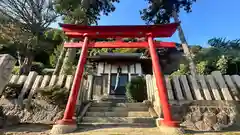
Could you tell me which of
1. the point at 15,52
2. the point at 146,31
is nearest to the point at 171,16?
the point at 146,31

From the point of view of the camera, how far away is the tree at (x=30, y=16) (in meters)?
13.7

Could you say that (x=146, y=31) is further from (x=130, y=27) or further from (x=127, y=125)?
(x=127, y=125)

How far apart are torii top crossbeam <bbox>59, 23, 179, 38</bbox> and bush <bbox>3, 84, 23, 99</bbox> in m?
2.49

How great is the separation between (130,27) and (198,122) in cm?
360

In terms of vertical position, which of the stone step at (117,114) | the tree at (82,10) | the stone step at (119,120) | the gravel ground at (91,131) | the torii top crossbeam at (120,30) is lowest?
the gravel ground at (91,131)

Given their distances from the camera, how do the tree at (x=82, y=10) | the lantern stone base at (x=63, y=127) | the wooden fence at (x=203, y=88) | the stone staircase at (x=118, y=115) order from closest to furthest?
the lantern stone base at (x=63, y=127), the stone staircase at (x=118, y=115), the wooden fence at (x=203, y=88), the tree at (x=82, y=10)

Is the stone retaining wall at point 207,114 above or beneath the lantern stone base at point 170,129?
above

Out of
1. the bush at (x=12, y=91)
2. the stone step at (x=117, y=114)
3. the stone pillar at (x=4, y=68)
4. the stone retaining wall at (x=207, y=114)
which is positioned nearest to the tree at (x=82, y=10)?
the bush at (x=12, y=91)

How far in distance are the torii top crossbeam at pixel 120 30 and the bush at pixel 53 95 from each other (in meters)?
1.94

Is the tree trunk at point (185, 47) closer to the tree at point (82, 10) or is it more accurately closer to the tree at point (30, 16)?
the tree at point (82, 10)

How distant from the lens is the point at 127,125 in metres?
5.55

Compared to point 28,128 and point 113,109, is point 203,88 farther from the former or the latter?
point 28,128

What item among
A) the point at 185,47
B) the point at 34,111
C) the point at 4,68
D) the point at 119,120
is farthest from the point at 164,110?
the point at 185,47

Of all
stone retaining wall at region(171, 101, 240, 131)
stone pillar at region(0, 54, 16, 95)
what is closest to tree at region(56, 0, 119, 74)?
stone pillar at region(0, 54, 16, 95)
